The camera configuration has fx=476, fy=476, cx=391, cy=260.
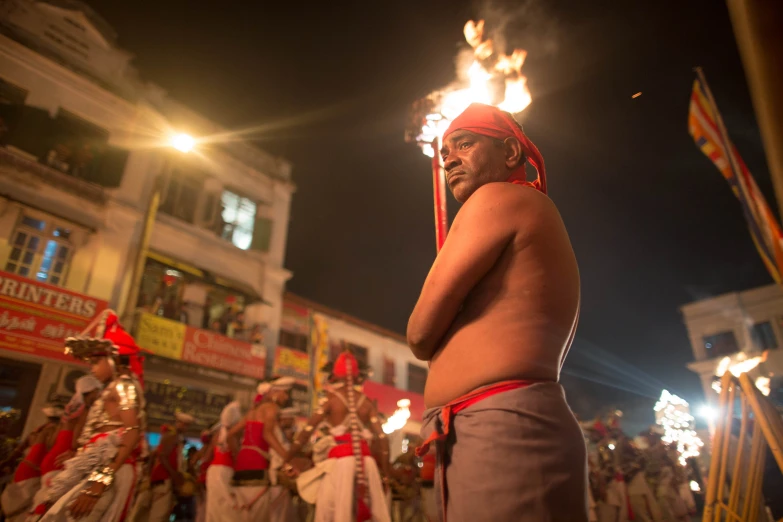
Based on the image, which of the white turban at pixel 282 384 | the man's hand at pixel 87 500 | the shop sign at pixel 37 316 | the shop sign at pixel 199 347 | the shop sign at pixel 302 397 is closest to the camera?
the man's hand at pixel 87 500

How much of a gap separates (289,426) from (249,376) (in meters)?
8.11

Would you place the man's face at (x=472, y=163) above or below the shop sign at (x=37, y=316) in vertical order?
below

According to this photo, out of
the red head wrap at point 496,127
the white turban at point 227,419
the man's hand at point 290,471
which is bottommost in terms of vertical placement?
the man's hand at point 290,471

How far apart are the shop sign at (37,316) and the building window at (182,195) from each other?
5.27 meters

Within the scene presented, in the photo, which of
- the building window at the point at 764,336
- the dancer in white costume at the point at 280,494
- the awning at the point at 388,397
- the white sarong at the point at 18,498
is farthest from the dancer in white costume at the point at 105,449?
the building window at the point at 764,336

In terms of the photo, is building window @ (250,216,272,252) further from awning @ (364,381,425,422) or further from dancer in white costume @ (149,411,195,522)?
dancer in white costume @ (149,411,195,522)

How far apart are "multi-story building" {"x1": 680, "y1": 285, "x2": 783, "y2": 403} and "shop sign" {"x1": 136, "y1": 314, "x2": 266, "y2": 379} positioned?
2654 centimetres

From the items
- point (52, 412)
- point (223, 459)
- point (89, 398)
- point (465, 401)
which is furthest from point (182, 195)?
point (465, 401)

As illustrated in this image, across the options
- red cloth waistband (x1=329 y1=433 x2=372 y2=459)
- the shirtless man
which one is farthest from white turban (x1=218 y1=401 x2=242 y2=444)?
the shirtless man

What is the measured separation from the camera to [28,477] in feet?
22.2

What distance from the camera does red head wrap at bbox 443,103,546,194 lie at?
6.67 ft

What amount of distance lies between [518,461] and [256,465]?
19.3 ft

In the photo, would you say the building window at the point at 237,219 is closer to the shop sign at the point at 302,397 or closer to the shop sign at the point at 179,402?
the shop sign at the point at 302,397

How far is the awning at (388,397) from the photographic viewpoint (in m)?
21.3
